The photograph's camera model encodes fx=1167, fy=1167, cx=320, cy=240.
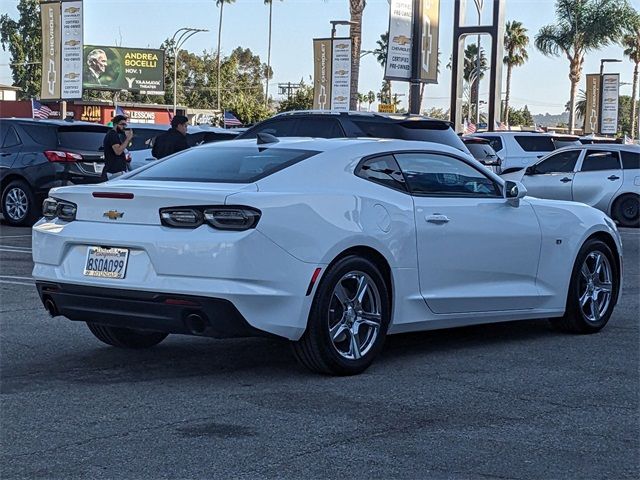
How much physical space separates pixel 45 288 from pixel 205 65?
11892 cm

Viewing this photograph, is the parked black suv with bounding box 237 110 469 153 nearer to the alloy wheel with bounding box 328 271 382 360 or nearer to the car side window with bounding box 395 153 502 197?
the car side window with bounding box 395 153 502 197

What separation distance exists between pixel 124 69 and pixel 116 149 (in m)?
95.8

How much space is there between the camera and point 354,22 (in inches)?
1465

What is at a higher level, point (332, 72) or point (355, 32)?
point (355, 32)

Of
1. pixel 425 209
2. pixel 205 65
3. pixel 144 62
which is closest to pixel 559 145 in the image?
pixel 425 209

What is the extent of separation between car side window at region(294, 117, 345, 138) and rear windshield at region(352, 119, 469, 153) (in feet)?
0.77

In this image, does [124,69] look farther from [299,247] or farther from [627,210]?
[299,247]

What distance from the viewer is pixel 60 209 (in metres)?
7.00

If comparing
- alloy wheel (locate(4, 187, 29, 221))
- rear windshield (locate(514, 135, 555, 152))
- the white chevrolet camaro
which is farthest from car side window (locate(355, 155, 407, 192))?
rear windshield (locate(514, 135, 555, 152))

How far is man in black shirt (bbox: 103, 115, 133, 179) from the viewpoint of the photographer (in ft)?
53.2

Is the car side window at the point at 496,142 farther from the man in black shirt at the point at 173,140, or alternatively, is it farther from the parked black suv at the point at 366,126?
the parked black suv at the point at 366,126

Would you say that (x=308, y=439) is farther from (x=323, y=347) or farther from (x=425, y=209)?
(x=425, y=209)

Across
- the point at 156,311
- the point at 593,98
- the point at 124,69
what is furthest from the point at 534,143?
A: the point at 124,69

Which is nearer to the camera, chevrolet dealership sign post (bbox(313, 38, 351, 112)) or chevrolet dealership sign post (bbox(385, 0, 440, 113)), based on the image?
chevrolet dealership sign post (bbox(385, 0, 440, 113))
